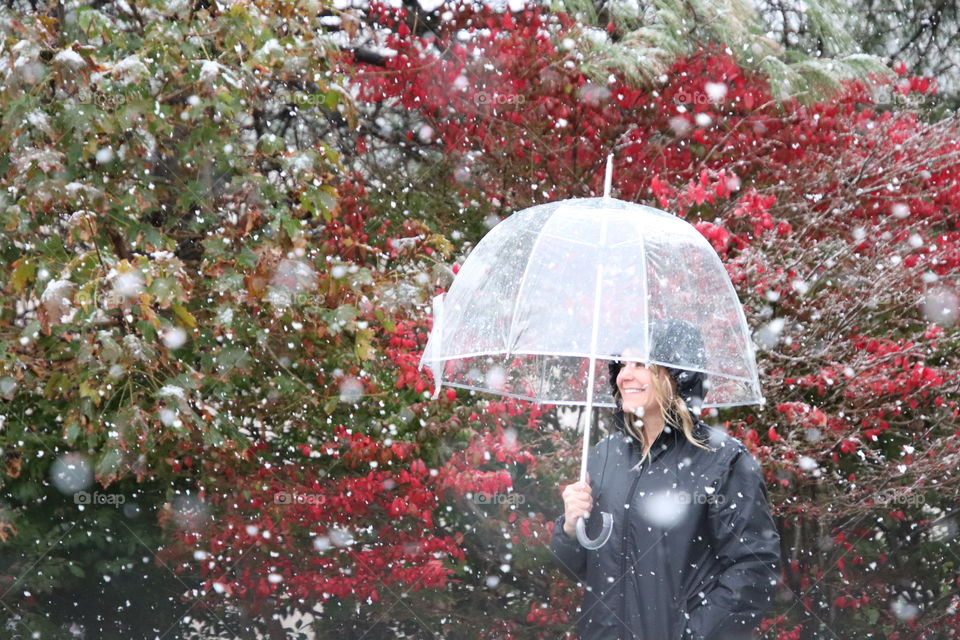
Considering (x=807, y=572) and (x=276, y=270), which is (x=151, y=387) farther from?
(x=807, y=572)

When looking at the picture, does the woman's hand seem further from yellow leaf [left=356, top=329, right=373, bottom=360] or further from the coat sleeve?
yellow leaf [left=356, top=329, right=373, bottom=360]

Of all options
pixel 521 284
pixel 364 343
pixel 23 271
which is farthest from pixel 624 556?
pixel 23 271

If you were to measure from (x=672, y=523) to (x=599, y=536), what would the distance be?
211 mm

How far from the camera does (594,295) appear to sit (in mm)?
2820

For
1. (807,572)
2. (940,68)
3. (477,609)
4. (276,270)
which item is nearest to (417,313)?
(276,270)

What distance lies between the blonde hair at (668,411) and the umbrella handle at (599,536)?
18cm

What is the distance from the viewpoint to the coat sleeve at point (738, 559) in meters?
2.52

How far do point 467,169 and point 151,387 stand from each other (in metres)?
2.35

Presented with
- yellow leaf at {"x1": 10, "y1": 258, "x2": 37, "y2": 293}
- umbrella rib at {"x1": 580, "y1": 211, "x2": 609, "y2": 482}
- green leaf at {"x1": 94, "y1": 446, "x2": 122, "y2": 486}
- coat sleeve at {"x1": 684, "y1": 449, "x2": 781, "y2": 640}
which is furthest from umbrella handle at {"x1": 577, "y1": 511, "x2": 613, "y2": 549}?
yellow leaf at {"x1": 10, "y1": 258, "x2": 37, "y2": 293}

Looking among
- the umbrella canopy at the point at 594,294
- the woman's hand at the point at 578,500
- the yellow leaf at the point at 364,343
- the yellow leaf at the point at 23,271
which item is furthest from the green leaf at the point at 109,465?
the woman's hand at the point at 578,500

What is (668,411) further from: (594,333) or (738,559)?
(738,559)

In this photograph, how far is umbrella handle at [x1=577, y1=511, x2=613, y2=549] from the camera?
267 centimetres

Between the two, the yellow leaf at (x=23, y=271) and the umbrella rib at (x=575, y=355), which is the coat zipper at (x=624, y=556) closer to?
the umbrella rib at (x=575, y=355)

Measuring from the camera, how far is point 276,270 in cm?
414
